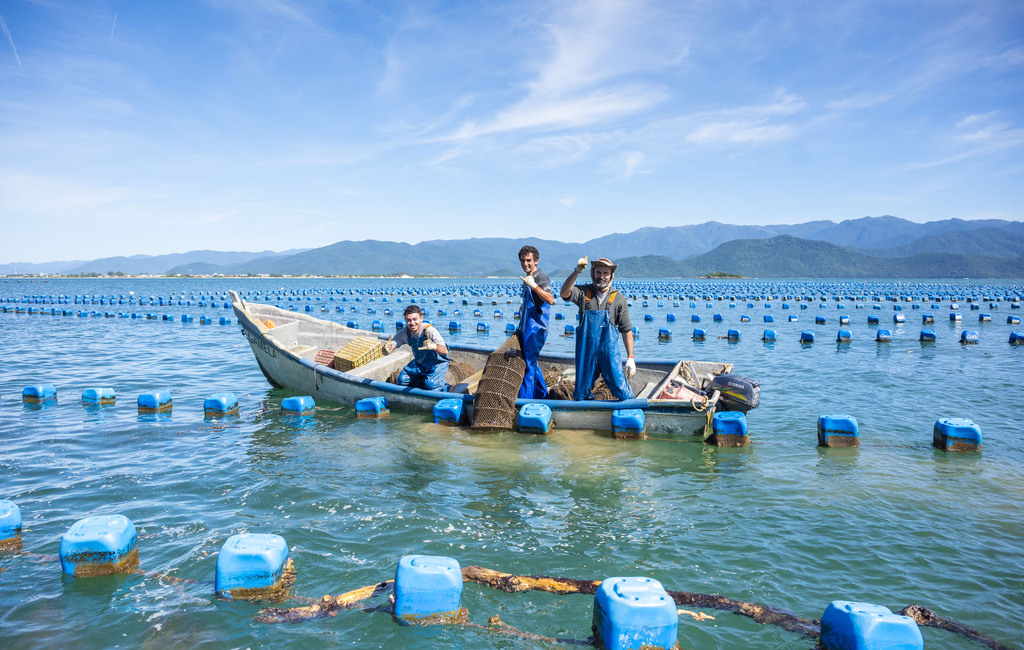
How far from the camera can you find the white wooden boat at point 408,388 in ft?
30.9

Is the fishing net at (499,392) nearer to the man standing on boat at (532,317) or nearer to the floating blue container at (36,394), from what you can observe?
the man standing on boat at (532,317)

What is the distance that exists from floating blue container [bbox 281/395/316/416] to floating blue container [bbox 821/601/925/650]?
9.77 metres

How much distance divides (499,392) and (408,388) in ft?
6.34

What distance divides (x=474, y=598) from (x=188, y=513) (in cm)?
383

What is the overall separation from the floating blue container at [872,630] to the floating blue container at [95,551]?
5.70m

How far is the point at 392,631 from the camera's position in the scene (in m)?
4.45

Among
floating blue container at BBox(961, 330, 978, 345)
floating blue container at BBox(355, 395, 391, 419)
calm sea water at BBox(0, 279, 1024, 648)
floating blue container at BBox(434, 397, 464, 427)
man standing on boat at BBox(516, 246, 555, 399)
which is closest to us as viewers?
calm sea water at BBox(0, 279, 1024, 648)

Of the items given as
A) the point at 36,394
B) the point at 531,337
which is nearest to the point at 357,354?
the point at 531,337

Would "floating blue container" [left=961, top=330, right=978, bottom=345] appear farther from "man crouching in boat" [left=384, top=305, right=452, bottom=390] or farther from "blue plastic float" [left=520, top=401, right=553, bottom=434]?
"man crouching in boat" [left=384, top=305, right=452, bottom=390]

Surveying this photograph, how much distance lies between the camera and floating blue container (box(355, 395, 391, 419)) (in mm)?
10953

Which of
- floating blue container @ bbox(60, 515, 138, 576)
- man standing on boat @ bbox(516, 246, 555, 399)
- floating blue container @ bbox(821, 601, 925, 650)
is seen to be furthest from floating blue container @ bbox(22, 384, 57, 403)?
floating blue container @ bbox(821, 601, 925, 650)

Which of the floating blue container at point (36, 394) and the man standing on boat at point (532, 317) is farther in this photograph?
the floating blue container at point (36, 394)

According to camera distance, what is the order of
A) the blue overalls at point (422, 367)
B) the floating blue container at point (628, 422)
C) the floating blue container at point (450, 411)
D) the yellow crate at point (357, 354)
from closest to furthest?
the floating blue container at point (628, 422) → the floating blue container at point (450, 411) → the blue overalls at point (422, 367) → the yellow crate at point (357, 354)

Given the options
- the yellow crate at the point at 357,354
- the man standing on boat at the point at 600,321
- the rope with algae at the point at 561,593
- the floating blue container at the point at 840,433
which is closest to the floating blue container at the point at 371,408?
the yellow crate at the point at 357,354
